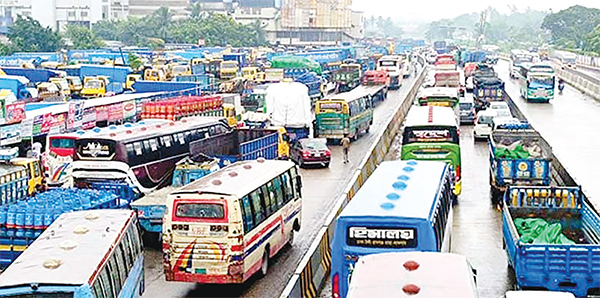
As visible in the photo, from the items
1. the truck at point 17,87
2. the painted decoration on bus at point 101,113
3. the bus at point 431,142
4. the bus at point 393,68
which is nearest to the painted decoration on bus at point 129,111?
the painted decoration on bus at point 101,113

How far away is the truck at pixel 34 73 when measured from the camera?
2334 inches

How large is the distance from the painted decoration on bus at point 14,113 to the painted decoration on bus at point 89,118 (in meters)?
5.04

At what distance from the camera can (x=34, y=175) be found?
23391mm

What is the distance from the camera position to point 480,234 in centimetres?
2142

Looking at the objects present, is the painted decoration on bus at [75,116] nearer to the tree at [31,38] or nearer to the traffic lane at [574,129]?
the traffic lane at [574,129]

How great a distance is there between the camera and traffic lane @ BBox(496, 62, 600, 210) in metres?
29.1

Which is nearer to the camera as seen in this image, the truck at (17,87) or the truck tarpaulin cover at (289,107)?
the truck tarpaulin cover at (289,107)

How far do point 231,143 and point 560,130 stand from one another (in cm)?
1978

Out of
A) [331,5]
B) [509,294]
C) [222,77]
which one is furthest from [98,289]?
[331,5]

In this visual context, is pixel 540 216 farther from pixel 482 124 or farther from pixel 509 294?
pixel 482 124

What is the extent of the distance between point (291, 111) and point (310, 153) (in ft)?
13.6

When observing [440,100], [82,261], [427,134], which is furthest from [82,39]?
[82,261]

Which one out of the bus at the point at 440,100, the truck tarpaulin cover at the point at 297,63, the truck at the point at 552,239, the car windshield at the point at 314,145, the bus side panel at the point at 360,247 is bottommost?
the truck tarpaulin cover at the point at 297,63

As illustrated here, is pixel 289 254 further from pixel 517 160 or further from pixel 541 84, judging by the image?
pixel 541 84
